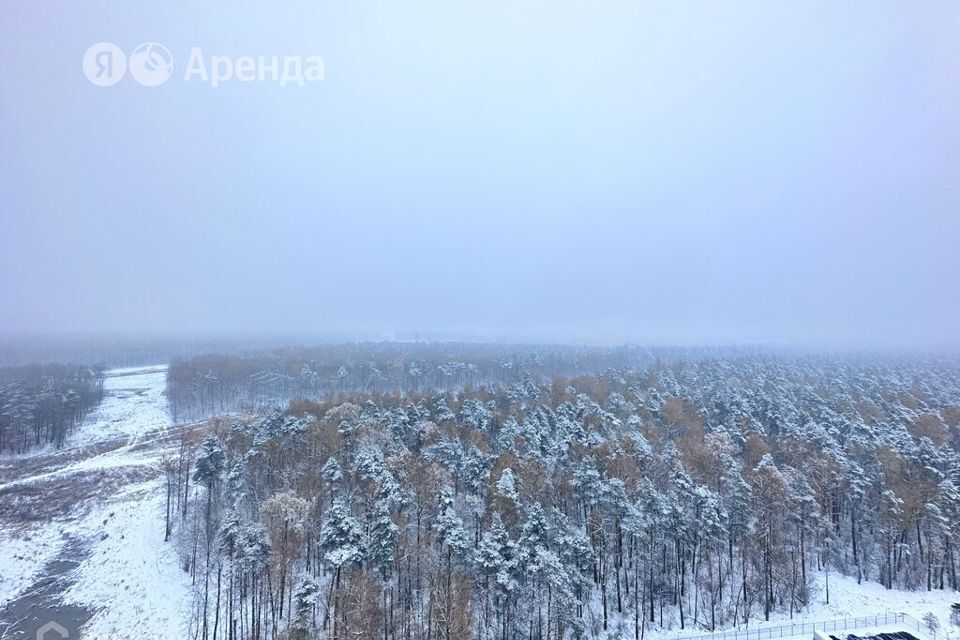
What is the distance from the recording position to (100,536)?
134ft

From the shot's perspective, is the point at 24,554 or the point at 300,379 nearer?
the point at 24,554

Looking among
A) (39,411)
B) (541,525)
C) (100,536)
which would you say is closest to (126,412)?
(39,411)

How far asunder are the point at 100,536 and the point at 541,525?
147 ft

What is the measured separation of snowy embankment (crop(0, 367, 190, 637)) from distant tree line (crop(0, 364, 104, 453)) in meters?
4.42

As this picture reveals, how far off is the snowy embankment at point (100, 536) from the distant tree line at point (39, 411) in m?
4.42

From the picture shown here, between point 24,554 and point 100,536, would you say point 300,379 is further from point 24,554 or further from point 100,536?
point 24,554

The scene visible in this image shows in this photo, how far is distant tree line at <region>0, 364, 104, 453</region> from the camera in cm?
6619

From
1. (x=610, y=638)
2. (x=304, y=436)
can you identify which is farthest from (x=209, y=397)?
(x=610, y=638)

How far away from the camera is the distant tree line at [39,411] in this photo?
217 feet

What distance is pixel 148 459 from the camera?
61.1 meters

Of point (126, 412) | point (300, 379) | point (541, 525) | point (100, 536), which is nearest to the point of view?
point (541, 525)

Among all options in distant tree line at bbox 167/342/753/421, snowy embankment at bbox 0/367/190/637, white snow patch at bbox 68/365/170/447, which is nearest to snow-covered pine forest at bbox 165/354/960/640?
snowy embankment at bbox 0/367/190/637

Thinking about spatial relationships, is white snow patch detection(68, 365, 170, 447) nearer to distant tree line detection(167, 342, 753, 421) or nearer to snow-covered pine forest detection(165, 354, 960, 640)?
distant tree line detection(167, 342, 753, 421)

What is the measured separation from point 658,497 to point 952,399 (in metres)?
76.3
